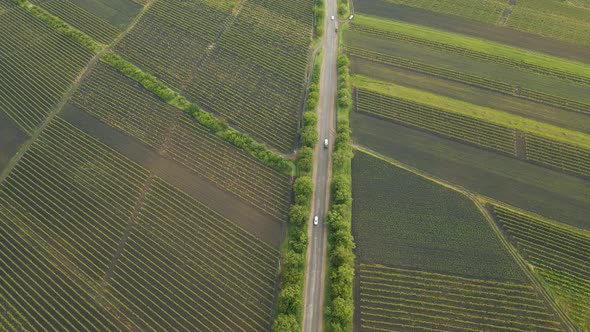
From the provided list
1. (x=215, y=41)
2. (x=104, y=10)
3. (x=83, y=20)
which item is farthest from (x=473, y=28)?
(x=83, y=20)

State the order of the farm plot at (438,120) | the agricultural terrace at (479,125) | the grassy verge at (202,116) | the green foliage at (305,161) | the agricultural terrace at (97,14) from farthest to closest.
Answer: the agricultural terrace at (97,14) → the farm plot at (438,120) → the agricultural terrace at (479,125) → the grassy verge at (202,116) → the green foliage at (305,161)

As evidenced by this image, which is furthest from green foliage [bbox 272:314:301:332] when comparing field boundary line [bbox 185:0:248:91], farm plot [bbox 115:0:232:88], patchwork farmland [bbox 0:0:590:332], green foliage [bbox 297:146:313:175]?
farm plot [bbox 115:0:232:88]

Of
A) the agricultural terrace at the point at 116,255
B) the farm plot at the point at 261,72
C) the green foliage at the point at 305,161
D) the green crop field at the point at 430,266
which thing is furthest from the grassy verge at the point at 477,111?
the agricultural terrace at the point at 116,255

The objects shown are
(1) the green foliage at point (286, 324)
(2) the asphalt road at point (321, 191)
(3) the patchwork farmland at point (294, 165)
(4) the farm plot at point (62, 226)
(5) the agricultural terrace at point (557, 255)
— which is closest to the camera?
(1) the green foliage at point (286, 324)

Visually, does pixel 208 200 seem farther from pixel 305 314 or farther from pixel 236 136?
pixel 305 314

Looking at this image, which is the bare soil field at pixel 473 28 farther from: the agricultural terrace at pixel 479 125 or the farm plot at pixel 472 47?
the agricultural terrace at pixel 479 125

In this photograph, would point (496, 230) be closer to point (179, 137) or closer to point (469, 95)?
point (469, 95)

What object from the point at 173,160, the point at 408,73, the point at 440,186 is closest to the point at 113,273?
the point at 173,160
